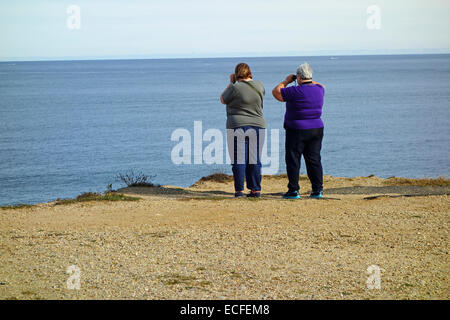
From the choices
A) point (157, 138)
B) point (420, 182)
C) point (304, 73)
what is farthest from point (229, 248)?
point (157, 138)

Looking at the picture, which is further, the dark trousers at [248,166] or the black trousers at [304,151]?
the dark trousers at [248,166]

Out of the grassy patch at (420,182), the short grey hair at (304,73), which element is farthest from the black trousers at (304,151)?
the grassy patch at (420,182)

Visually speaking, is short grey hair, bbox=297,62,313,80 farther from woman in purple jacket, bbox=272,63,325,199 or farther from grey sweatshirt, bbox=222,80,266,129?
grey sweatshirt, bbox=222,80,266,129

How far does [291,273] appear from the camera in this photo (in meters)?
6.48

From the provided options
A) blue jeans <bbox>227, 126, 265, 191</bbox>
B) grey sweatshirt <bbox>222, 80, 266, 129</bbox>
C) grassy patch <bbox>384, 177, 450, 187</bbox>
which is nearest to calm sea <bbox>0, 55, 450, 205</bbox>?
grassy patch <bbox>384, 177, 450, 187</bbox>

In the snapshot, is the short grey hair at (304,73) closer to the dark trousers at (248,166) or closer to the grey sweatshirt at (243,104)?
the grey sweatshirt at (243,104)

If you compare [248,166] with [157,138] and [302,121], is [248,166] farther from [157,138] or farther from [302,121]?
[157,138]

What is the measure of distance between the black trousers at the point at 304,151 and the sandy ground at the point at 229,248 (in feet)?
1.66

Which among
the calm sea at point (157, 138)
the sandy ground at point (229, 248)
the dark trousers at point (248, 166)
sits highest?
the dark trousers at point (248, 166)

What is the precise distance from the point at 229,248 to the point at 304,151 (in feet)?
12.4

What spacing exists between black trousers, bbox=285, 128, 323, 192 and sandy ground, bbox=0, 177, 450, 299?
0.51 metres

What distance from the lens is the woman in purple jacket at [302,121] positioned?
1020 centimetres
